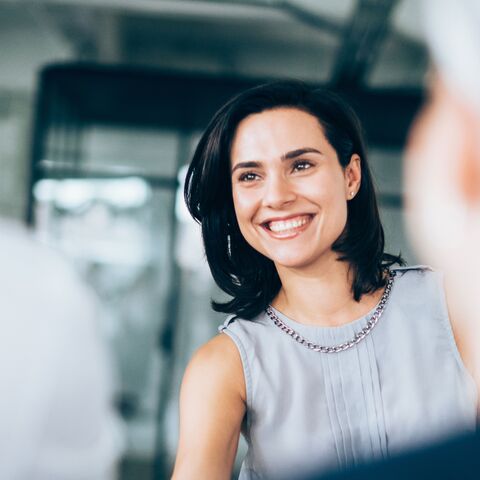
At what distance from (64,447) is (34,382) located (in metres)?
0.05

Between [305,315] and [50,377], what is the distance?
0.47 m

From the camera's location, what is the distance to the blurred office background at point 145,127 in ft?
12.3

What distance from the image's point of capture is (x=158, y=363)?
405 centimetres

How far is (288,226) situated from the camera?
0.91m

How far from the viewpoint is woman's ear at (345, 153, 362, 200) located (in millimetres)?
955

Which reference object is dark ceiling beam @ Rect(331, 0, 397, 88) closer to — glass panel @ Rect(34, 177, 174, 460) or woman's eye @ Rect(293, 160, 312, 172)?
glass panel @ Rect(34, 177, 174, 460)

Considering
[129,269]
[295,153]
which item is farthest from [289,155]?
[129,269]

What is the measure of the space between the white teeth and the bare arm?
0.15 m

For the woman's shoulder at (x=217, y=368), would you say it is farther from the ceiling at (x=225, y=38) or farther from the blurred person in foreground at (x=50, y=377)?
the ceiling at (x=225, y=38)

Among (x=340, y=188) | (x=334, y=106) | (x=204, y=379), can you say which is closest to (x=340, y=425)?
(x=204, y=379)

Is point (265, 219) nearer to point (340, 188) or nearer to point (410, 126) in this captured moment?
point (340, 188)

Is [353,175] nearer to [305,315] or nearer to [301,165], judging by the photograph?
[301,165]

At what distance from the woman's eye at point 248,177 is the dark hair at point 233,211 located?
0.08ft

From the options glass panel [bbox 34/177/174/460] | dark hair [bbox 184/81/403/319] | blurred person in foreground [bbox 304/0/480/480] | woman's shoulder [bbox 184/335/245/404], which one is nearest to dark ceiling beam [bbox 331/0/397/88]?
glass panel [bbox 34/177/174/460]
